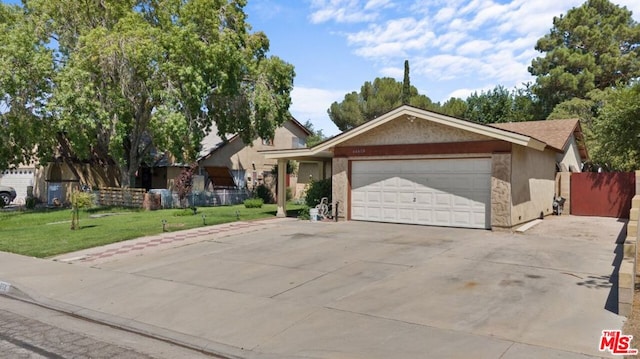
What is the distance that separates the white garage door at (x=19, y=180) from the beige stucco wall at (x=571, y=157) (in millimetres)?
34199

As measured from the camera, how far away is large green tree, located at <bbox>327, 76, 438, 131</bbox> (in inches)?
1660

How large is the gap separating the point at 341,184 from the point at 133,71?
42.3ft

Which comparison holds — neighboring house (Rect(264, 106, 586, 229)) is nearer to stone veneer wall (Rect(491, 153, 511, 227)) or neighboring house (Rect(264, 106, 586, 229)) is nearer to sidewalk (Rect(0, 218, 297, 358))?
stone veneer wall (Rect(491, 153, 511, 227))

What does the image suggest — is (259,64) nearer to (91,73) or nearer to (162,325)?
(91,73)

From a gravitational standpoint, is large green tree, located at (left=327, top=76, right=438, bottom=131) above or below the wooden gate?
above

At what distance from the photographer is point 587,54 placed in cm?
3531

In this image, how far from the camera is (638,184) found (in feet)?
45.7

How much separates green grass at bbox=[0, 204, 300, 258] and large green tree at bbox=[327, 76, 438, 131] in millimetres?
23451

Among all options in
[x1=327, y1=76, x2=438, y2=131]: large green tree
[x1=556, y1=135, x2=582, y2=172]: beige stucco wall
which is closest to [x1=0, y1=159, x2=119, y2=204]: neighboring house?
[x1=327, y1=76, x2=438, y2=131]: large green tree

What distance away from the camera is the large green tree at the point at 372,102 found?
138 ft

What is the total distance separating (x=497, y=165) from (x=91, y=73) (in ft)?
65.5

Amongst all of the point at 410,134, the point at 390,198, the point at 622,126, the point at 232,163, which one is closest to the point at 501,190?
the point at 410,134

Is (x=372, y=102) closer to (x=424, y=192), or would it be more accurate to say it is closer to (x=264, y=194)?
(x=264, y=194)

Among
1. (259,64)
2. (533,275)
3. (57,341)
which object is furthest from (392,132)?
(259,64)
